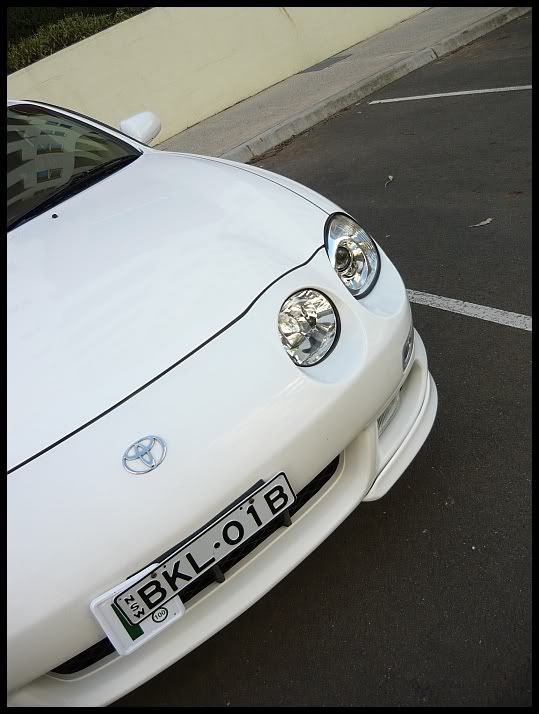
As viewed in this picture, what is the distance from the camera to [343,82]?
7223mm

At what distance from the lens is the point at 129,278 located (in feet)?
6.53

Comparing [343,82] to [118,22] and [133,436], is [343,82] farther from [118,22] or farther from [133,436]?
[133,436]

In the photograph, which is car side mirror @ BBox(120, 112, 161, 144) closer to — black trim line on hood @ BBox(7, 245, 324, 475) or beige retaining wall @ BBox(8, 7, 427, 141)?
Answer: black trim line on hood @ BBox(7, 245, 324, 475)

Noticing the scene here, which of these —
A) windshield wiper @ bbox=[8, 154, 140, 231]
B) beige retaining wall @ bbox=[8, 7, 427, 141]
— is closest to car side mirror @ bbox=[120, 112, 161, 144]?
windshield wiper @ bbox=[8, 154, 140, 231]

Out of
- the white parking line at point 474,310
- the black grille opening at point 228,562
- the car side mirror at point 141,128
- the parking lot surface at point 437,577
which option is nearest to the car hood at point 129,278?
the black grille opening at point 228,562

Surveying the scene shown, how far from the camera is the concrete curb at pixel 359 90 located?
645 cm

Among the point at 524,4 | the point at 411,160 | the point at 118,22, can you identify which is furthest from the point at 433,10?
the point at 411,160

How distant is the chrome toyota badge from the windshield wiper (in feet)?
4.35

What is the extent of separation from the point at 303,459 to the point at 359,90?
6182 millimetres

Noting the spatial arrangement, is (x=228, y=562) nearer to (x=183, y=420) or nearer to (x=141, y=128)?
(x=183, y=420)

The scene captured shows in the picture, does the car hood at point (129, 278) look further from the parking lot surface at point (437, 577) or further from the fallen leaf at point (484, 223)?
the fallen leaf at point (484, 223)

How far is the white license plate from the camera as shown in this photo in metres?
1.48

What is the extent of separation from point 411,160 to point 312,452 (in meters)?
3.76

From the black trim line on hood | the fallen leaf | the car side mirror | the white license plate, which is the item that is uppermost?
the car side mirror
